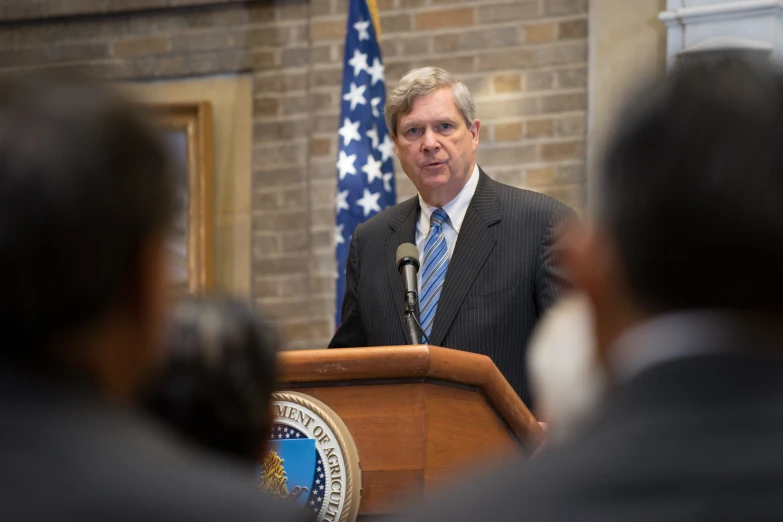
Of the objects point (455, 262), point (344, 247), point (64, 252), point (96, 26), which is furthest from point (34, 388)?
point (96, 26)

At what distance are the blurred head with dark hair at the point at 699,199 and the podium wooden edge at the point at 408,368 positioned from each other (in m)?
1.81

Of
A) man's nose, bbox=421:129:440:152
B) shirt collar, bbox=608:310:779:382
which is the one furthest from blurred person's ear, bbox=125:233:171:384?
man's nose, bbox=421:129:440:152

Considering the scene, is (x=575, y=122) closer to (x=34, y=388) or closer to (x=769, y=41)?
(x=769, y=41)

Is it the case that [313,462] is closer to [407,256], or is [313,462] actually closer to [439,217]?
[407,256]

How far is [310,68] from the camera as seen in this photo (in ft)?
22.3

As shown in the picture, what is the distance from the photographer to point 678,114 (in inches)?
36.8

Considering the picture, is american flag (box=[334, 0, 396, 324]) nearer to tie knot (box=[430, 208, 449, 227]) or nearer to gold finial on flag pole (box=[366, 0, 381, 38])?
gold finial on flag pole (box=[366, 0, 381, 38])

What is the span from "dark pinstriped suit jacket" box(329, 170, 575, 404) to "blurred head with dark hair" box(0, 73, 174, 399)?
284 cm

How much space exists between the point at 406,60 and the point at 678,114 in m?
5.67

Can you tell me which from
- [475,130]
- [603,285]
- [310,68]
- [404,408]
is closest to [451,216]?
[475,130]

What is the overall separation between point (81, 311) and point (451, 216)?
3.27m

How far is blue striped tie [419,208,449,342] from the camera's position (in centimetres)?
391

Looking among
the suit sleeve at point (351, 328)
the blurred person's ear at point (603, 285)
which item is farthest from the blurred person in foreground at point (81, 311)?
the suit sleeve at point (351, 328)

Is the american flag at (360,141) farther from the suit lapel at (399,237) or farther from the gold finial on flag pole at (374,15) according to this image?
the suit lapel at (399,237)
